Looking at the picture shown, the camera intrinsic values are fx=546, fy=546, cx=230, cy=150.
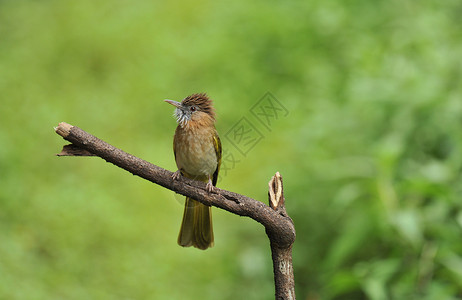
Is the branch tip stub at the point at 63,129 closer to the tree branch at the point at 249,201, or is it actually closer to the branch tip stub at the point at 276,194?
the tree branch at the point at 249,201

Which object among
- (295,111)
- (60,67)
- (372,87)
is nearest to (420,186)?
(372,87)

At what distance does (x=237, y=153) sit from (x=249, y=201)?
3.60 m

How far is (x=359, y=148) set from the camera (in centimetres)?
526

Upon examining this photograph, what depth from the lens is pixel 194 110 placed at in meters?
3.33

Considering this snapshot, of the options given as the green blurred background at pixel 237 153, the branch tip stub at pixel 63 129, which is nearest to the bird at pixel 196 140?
the branch tip stub at pixel 63 129

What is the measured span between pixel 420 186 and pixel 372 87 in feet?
5.02

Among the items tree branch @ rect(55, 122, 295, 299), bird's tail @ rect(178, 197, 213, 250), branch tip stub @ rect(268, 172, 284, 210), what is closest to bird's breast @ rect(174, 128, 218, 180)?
bird's tail @ rect(178, 197, 213, 250)

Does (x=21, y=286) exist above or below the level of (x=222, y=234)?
below

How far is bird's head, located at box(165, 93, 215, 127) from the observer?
3.30 metres

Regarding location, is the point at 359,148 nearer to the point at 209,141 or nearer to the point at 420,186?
the point at 420,186

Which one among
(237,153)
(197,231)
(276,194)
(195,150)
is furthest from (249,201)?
(237,153)

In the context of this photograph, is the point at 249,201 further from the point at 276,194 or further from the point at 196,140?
the point at 196,140

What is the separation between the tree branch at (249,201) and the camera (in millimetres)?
2311

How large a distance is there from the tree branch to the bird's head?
92 centimetres
